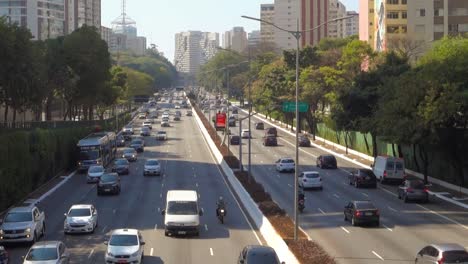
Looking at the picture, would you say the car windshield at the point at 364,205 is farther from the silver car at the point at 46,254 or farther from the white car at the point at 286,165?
the white car at the point at 286,165

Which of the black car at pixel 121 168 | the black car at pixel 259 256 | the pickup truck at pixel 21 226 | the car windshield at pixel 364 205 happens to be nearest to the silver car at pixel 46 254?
the black car at pixel 259 256

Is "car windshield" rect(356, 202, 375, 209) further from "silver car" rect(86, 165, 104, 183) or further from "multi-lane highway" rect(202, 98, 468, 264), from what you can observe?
"silver car" rect(86, 165, 104, 183)

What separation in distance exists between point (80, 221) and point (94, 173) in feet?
83.8

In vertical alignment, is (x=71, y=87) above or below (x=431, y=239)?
above

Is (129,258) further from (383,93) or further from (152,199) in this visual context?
(383,93)

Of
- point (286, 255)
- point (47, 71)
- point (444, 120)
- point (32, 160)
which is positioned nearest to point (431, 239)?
point (286, 255)

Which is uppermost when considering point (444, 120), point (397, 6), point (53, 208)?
point (397, 6)

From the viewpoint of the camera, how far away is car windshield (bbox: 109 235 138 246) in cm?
2973

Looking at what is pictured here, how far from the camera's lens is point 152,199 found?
5259cm

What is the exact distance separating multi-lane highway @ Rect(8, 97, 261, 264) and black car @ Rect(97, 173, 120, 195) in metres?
0.59

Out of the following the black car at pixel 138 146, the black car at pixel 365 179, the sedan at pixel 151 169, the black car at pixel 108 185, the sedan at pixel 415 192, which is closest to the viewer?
the sedan at pixel 415 192

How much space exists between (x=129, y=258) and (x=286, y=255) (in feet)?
18.9

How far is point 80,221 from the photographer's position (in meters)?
37.6

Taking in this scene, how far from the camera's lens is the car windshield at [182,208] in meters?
37.6
